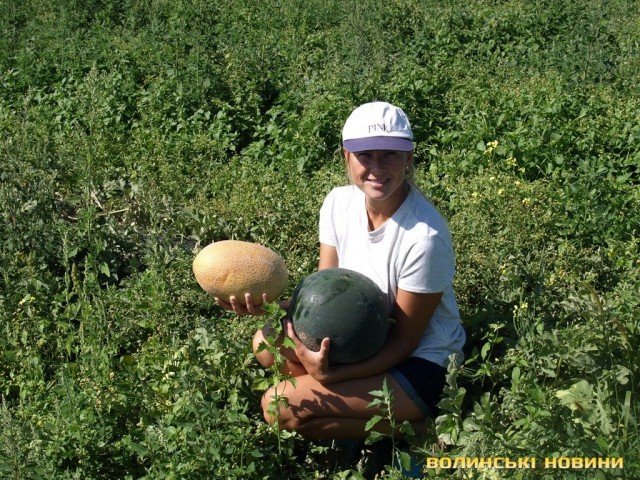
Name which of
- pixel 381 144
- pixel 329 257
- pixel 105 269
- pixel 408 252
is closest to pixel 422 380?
pixel 408 252

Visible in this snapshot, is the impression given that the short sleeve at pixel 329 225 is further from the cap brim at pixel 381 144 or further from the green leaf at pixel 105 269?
the green leaf at pixel 105 269

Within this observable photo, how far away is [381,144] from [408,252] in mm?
489

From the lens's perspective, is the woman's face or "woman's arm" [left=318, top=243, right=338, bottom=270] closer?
the woman's face

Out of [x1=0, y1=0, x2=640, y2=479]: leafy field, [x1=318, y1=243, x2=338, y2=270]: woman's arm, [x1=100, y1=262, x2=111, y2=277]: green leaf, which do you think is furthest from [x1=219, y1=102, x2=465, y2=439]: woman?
[x1=100, y1=262, x2=111, y2=277]: green leaf

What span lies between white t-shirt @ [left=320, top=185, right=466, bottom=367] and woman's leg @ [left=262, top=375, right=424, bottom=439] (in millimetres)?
261

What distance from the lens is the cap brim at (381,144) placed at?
3.94 metres

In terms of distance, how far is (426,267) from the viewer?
3932 mm

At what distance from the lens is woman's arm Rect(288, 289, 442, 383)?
3963mm

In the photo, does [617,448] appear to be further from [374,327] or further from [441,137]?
[441,137]

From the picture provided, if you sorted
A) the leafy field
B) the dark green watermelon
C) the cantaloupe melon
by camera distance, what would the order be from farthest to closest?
the cantaloupe melon → the dark green watermelon → the leafy field

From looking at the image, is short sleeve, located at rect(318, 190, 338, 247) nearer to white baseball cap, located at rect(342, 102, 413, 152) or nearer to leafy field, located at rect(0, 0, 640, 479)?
white baseball cap, located at rect(342, 102, 413, 152)

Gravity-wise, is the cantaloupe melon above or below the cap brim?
below

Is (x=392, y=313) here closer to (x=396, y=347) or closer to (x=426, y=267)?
(x=396, y=347)

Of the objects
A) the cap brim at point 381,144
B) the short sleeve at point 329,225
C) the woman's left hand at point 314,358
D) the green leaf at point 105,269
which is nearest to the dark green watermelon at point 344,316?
the woman's left hand at point 314,358
